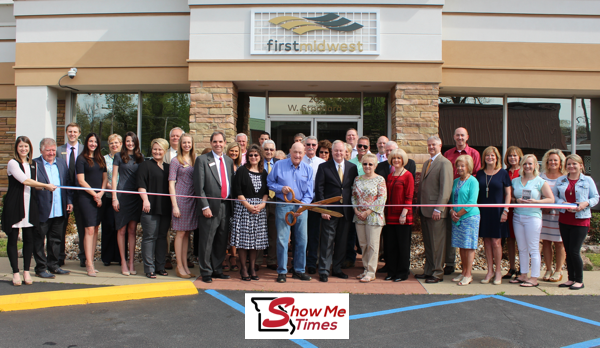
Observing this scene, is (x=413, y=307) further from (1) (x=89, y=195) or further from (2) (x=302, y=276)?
(1) (x=89, y=195)

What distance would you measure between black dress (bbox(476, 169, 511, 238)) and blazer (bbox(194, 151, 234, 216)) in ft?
12.1

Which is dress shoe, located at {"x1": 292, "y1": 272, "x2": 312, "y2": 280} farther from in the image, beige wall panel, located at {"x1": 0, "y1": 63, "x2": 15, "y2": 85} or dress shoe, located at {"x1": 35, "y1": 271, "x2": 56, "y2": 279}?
beige wall panel, located at {"x1": 0, "y1": 63, "x2": 15, "y2": 85}

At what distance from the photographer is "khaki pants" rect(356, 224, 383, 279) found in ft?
19.2

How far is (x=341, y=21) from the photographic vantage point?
30.9 feet

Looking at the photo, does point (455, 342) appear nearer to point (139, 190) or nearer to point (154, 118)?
Result: point (139, 190)

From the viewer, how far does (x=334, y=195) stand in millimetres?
6000

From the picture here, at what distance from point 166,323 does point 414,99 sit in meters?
7.31

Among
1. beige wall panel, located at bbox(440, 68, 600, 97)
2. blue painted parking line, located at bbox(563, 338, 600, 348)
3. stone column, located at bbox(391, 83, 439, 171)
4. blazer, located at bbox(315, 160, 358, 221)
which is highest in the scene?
beige wall panel, located at bbox(440, 68, 600, 97)

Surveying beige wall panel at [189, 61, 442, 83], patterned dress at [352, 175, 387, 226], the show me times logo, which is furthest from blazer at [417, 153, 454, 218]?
beige wall panel at [189, 61, 442, 83]

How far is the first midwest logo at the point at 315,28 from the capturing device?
9406mm

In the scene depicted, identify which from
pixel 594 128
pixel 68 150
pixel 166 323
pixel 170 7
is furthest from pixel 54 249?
pixel 594 128

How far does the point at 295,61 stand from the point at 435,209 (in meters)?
5.16

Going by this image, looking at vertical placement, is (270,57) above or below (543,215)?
above

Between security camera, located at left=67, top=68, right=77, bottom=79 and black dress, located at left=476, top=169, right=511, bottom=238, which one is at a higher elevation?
security camera, located at left=67, top=68, right=77, bottom=79
